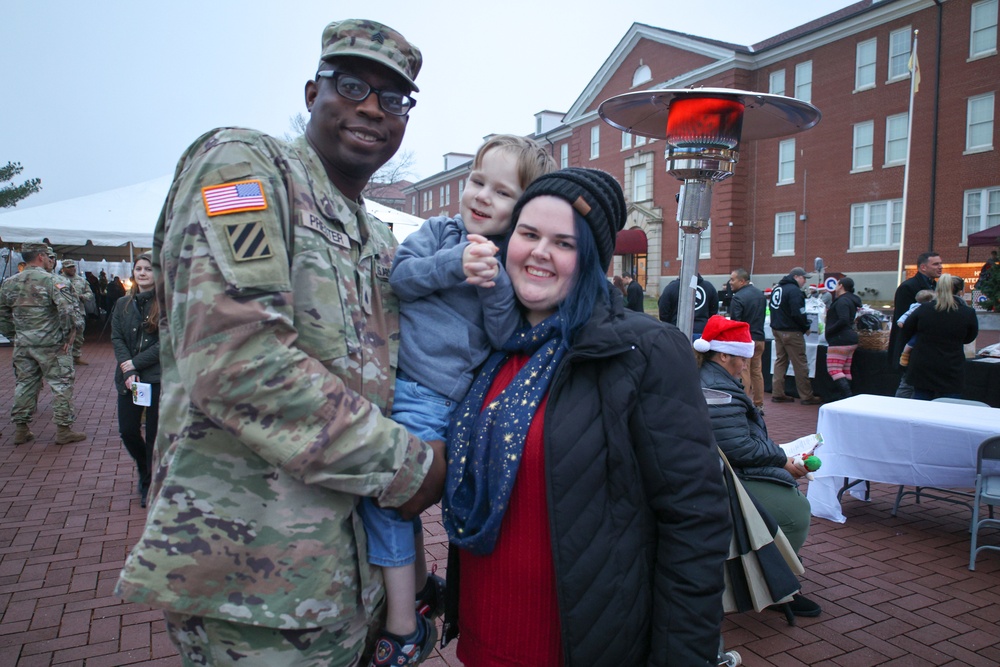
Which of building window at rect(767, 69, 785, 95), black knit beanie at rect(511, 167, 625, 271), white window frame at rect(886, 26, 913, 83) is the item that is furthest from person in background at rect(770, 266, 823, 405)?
building window at rect(767, 69, 785, 95)

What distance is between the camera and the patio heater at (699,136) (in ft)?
11.5

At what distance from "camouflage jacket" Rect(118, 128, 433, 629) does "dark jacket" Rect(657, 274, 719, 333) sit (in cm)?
839

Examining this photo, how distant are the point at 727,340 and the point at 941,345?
14.9 ft

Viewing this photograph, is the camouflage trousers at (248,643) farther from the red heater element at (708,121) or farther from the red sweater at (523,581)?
the red heater element at (708,121)

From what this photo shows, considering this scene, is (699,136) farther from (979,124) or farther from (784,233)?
(784,233)

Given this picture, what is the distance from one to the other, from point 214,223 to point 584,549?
3.70ft

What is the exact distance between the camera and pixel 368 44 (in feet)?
5.01

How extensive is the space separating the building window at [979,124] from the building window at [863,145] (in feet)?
10.5

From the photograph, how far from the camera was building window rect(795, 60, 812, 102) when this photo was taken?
26.2 meters

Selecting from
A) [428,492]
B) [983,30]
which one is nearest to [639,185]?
[983,30]

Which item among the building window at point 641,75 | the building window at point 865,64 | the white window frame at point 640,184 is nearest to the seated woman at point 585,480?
the building window at point 865,64

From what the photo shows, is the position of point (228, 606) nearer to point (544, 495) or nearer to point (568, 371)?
point (544, 495)

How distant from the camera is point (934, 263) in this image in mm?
8930

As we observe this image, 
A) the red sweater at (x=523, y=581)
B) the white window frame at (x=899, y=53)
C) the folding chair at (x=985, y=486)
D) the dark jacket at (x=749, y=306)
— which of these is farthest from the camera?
the white window frame at (x=899, y=53)
